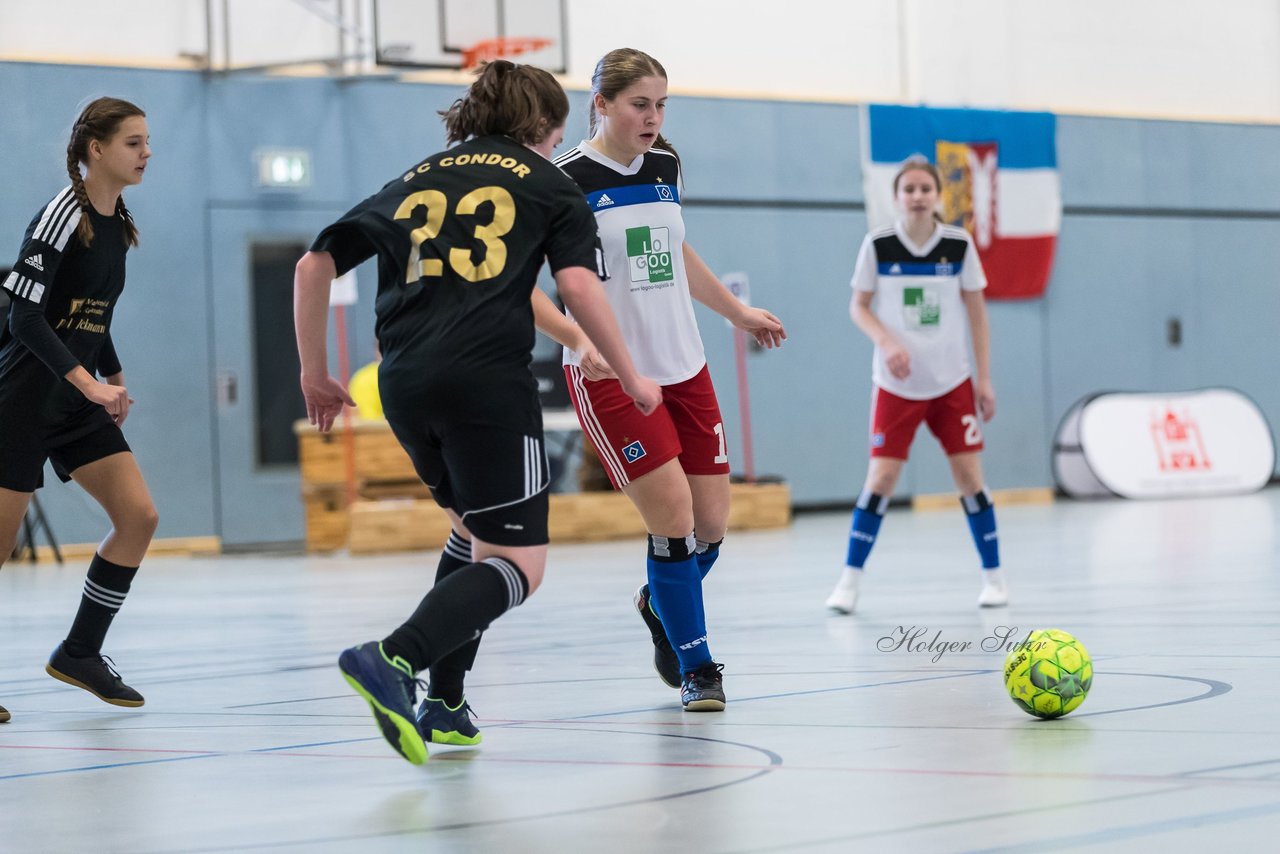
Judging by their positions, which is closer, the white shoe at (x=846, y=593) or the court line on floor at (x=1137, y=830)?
the court line on floor at (x=1137, y=830)

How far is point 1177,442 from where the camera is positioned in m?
17.1

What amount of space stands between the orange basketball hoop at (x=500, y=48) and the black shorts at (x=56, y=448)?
9.22m

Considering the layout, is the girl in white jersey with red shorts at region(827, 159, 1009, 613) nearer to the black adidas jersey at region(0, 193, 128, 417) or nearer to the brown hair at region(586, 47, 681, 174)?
the brown hair at region(586, 47, 681, 174)

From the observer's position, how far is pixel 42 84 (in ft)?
44.1

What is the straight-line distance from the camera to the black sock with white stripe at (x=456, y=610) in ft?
10.6

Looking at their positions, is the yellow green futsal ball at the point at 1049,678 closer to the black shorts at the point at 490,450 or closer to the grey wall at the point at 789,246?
the black shorts at the point at 490,450

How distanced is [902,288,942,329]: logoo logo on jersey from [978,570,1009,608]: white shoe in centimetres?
105

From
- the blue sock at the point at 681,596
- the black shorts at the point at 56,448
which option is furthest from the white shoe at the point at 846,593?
the black shorts at the point at 56,448

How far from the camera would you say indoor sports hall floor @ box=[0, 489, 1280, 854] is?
2771 mm

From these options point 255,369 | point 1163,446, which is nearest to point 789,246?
point 1163,446

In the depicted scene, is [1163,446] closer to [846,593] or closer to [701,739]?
[846,593]

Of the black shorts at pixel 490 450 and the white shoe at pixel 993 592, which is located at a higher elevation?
the black shorts at pixel 490 450

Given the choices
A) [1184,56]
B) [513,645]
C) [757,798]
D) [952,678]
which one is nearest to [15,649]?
[513,645]

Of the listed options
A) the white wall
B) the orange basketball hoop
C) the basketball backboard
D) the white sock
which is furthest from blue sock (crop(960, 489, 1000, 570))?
the white wall
